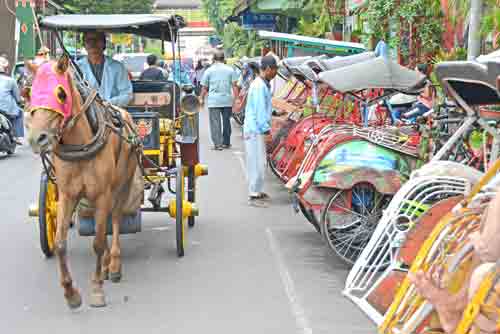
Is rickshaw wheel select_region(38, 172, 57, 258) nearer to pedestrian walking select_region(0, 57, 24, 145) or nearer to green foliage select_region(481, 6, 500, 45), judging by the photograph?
green foliage select_region(481, 6, 500, 45)

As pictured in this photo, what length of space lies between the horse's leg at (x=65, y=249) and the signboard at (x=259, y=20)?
89.4ft

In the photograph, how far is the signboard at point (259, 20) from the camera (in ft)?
112

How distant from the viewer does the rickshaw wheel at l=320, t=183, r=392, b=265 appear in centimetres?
859

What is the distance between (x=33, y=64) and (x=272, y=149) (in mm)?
6831

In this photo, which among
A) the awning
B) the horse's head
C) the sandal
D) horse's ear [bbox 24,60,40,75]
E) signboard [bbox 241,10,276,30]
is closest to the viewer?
the horse's head

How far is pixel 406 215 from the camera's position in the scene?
6930 mm

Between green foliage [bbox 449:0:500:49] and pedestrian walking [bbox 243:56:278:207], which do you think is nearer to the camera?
green foliage [bbox 449:0:500:49]

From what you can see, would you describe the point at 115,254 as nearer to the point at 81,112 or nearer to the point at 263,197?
the point at 81,112

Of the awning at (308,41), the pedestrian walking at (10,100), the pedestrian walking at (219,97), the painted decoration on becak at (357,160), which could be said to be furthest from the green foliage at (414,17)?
the painted decoration on becak at (357,160)

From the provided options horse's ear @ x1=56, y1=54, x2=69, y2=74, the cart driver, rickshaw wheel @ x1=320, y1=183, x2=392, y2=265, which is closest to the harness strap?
horse's ear @ x1=56, y1=54, x2=69, y2=74

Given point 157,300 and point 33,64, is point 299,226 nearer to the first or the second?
point 157,300

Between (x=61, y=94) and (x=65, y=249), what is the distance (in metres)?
1.27

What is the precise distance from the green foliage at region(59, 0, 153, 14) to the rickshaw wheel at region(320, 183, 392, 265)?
1466 inches

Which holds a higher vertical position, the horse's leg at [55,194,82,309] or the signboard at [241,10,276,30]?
the signboard at [241,10,276,30]
